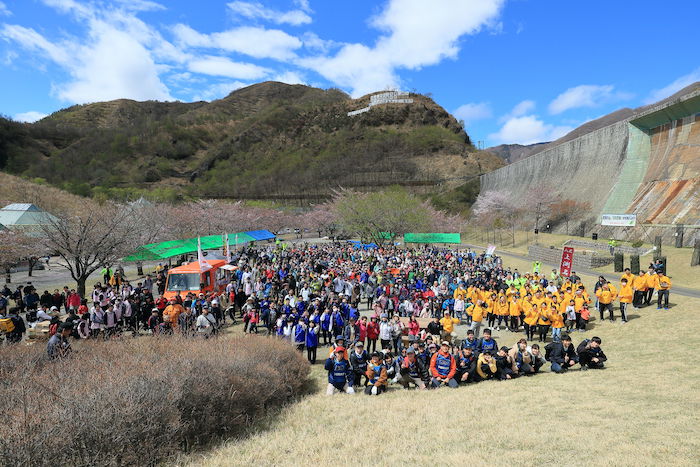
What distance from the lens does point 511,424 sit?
6367 millimetres

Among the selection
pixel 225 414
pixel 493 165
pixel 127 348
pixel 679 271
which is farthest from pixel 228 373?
pixel 493 165

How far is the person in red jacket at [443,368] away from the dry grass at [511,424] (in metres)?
0.44

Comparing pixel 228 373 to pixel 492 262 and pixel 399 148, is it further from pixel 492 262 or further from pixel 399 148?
pixel 399 148

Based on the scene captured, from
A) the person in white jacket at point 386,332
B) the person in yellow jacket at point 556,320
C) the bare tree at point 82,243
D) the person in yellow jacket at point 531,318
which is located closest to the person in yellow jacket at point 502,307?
the person in yellow jacket at point 531,318

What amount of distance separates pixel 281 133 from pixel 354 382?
16508 centimetres

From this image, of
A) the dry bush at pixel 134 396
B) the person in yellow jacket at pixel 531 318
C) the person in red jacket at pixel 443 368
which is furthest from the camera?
the person in yellow jacket at pixel 531 318

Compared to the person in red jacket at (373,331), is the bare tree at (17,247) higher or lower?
higher

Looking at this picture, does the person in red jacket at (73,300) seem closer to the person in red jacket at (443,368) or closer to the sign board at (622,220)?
the person in red jacket at (443,368)

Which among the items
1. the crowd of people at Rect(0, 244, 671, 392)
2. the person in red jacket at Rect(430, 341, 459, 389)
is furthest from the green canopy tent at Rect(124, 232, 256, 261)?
the person in red jacket at Rect(430, 341, 459, 389)

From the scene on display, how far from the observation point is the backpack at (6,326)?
10.7m

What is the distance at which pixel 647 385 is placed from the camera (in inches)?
296

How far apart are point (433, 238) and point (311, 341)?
3462 cm

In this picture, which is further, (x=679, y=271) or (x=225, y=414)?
(x=679, y=271)

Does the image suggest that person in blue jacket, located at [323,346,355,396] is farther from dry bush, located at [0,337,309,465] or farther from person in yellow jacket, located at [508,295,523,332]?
person in yellow jacket, located at [508,295,523,332]
